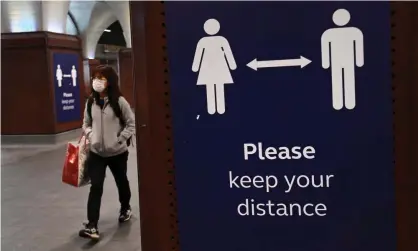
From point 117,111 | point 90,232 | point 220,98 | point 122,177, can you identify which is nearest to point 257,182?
point 220,98

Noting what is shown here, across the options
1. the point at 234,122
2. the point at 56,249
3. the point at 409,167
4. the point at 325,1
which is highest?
the point at 325,1

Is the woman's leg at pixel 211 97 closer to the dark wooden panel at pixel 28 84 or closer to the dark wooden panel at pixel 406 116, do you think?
the dark wooden panel at pixel 406 116

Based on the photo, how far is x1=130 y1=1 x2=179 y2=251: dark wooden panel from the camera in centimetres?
161

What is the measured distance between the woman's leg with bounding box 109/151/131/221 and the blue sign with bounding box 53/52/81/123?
331 inches

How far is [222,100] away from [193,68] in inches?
5.0

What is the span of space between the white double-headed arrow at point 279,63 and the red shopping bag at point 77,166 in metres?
3.86

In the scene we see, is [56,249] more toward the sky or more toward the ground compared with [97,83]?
more toward the ground

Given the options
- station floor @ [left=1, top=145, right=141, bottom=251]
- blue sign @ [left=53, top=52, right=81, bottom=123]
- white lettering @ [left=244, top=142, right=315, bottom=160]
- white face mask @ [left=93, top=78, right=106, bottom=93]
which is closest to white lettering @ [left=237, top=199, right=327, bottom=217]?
white lettering @ [left=244, top=142, right=315, bottom=160]

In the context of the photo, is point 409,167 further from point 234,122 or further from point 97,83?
point 97,83

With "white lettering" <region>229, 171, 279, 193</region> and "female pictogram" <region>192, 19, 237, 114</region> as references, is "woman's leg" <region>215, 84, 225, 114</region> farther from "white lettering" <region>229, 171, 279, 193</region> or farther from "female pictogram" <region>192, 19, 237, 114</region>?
"white lettering" <region>229, 171, 279, 193</region>

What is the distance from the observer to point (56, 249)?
487 centimetres

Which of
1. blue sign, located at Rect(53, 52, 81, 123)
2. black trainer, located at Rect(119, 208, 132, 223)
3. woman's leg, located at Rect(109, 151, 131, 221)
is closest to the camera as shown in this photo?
woman's leg, located at Rect(109, 151, 131, 221)

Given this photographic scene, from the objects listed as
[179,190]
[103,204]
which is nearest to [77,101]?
[103,204]

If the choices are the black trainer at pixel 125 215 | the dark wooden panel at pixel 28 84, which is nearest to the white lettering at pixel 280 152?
the black trainer at pixel 125 215
